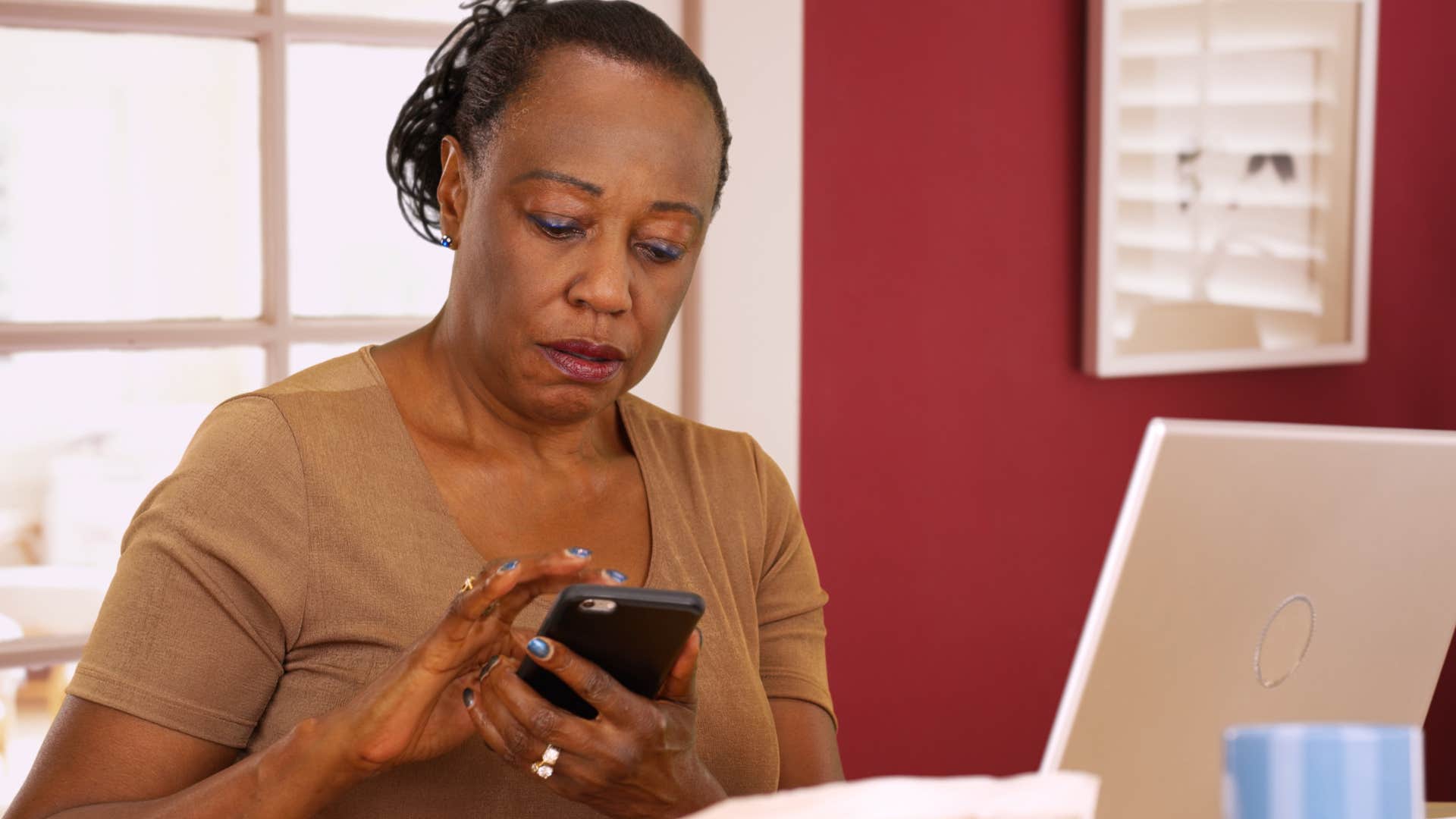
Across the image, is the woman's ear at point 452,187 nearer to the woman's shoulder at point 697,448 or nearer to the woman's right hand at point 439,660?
the woman's shoulder at point 697,448

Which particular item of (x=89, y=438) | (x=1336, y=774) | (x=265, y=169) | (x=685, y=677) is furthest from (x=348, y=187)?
(x=1336, y=774)

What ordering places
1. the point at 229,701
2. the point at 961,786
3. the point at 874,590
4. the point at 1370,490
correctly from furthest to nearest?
1. the point at 874,590
2. the point at 229,701
3. the point at 1370,490
4. the point at 961,786

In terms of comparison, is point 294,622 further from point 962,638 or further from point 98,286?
point 962,638

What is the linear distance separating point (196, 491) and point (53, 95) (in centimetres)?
88

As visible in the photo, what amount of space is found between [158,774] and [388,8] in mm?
1239

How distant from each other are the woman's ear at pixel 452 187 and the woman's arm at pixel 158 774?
54 cm

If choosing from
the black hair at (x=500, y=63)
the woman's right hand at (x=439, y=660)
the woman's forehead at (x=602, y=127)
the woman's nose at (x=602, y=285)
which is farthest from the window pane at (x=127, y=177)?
the woman's right hand at (x=439, y=660)

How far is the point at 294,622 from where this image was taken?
4.44 ft

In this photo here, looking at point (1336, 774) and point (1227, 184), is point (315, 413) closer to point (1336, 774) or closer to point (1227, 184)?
point (1336, 774)

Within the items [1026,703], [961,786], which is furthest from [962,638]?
[961,786]

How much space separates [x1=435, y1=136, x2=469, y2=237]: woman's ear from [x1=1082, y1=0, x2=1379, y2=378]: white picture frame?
1.34 meters

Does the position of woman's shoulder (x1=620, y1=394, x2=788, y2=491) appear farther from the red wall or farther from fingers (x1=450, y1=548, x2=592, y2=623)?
the red wall

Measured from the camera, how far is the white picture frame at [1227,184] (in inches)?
100

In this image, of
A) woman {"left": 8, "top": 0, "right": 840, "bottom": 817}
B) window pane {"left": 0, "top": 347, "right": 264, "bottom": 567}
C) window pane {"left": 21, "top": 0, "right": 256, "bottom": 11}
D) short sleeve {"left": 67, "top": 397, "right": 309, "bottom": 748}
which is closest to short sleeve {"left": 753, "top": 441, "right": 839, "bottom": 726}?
woman {"left": 8, "top": 0, "right": 840, "bottom": 817}
